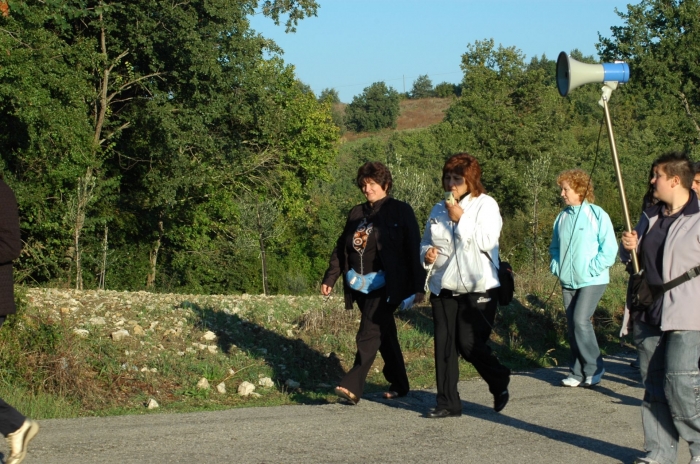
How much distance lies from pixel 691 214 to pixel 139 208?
29.5m

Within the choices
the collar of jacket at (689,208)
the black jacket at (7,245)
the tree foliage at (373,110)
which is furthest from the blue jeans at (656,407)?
the tree foliage at (373,110)

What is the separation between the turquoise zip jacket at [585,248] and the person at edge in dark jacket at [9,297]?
16.9 feet

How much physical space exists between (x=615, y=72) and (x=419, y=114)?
380ft

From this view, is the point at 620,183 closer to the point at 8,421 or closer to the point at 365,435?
the point at 365,435

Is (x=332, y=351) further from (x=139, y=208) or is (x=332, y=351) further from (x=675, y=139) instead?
(x=675, y=139)

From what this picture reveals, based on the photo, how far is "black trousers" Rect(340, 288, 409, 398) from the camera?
704 centimetres

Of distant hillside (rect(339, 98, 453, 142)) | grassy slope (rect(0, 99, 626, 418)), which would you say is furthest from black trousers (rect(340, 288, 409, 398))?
distant hillside (rect(339, 98, 453, 142))

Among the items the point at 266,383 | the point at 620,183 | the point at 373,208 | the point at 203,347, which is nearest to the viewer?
the point at 620,183

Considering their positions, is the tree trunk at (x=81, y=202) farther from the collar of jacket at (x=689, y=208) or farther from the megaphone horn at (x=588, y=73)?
the collar of jacket at (x=689, y=208)

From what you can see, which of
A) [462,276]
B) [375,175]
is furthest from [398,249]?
[462,276]

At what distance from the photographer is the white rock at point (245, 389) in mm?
8375

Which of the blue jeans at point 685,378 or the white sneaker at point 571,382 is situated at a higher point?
the blue jeans at point 685,378

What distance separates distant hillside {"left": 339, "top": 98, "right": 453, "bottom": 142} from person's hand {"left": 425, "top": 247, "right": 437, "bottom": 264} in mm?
97008

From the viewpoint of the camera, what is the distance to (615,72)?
5203 mm
